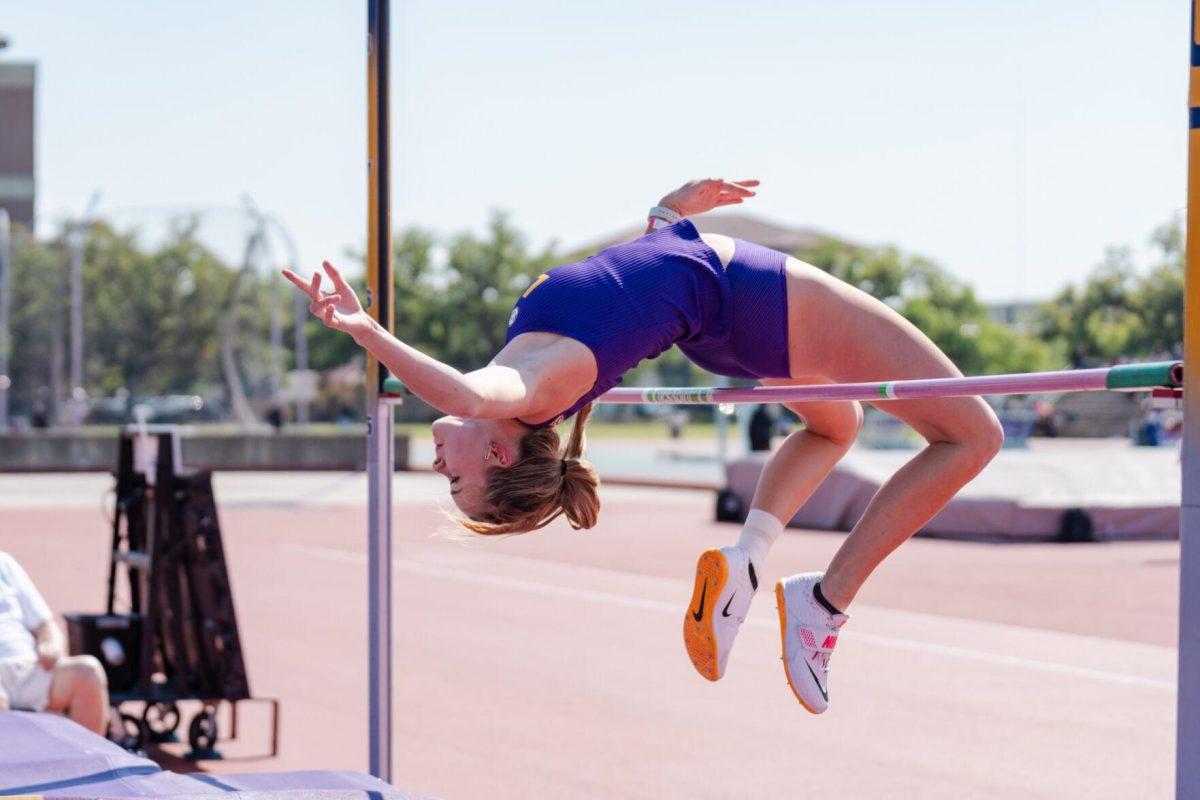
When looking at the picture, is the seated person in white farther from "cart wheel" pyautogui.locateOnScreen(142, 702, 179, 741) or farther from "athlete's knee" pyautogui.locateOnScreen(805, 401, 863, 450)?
"athlete's knee" pyautogui.locateOnScreen(805, 401, 863, 450)

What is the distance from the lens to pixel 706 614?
3.77m

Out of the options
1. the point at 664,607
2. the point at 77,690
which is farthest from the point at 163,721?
the point at 664,607

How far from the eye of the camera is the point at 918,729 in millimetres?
6742

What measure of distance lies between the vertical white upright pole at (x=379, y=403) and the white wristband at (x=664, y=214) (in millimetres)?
Answer: 949

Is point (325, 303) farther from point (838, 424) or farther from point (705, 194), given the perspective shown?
point (838, 424)

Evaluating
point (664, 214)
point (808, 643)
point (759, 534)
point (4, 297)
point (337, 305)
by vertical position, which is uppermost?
point (4, 297)

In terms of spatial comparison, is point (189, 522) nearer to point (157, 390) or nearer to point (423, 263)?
point (157, 390)

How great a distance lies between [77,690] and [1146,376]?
12.8ft

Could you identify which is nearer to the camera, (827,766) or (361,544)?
(827,766)

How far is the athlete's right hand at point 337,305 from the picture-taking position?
9.63ft

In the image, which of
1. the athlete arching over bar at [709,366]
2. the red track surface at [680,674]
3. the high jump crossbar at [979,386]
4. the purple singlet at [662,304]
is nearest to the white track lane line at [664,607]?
the red track surface at [680,674]

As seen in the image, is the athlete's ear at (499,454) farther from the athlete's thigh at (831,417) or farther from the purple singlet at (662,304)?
the athlete's thigh at (831,417)

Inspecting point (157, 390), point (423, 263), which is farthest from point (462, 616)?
point (423, 263)

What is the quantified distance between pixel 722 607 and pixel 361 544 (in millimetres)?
12170
